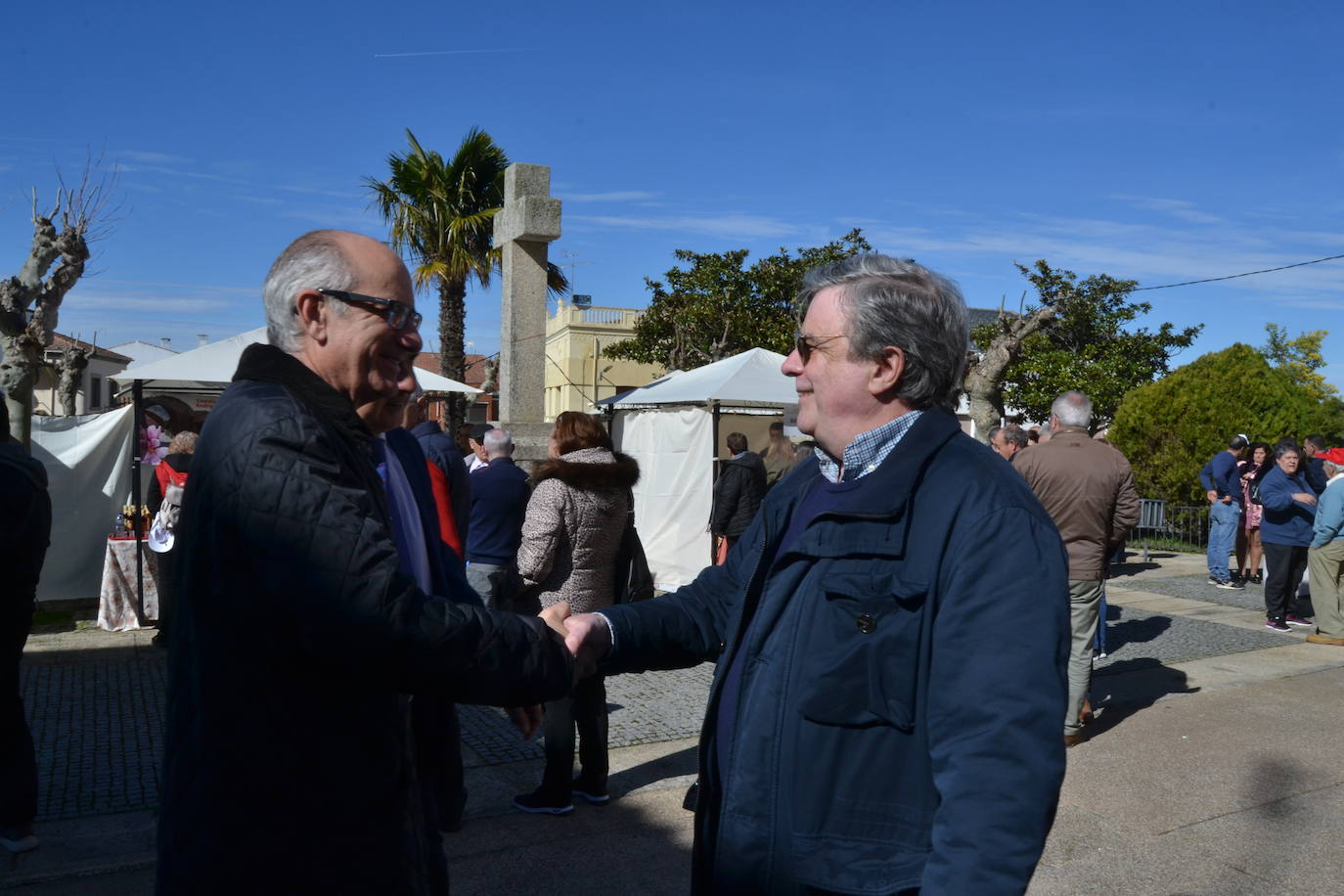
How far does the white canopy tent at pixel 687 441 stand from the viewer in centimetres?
1116

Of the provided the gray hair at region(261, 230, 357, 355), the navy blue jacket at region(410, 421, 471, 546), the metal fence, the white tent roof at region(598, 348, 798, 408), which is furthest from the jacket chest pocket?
the metal fence

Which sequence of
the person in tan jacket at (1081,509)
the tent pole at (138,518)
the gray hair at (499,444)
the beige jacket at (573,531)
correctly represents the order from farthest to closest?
the tent pole at (138,518)
the gray hair at (499,444)
the person in tan jacket at (1081,509)
the beige jacket at (573,531)

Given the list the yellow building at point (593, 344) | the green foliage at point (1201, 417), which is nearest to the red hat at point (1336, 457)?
the green foliage at point (1201, 417)

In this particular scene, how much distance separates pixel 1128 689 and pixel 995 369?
20.3 ft

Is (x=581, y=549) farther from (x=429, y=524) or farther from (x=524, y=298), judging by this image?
(x=524, y=298)

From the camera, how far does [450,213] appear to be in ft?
63.8

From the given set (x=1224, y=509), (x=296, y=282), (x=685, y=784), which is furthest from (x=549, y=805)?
(x=1224, y=509)

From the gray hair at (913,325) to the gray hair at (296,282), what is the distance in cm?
99

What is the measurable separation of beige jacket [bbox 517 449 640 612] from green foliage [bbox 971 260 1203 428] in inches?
919

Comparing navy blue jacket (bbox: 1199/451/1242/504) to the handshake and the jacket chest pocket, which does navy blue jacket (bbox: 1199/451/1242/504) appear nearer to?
the handshake

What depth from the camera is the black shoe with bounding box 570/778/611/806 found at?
16.6 feet

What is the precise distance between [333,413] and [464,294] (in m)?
18.5

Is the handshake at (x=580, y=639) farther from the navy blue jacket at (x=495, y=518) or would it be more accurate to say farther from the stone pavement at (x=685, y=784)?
the navy blue jacket at (x=495, y=518)

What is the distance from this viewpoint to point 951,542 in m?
1.80
